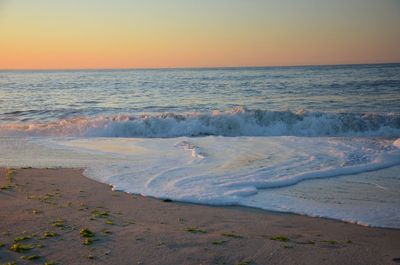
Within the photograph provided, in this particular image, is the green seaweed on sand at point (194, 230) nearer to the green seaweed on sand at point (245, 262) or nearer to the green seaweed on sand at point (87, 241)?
the green seaweed on sand at point (245, 262)

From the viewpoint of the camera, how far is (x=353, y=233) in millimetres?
4512

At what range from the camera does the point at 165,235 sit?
4.21 meters

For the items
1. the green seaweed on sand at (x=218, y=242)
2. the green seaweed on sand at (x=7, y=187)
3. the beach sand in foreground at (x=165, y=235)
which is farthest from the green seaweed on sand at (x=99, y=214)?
the green seaweed on sand at (x=7, y=187)

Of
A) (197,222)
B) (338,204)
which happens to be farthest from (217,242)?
(338,204)

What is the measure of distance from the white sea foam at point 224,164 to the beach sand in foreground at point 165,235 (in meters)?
0.45

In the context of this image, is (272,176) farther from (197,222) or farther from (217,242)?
(217,242)

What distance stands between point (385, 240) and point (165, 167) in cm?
437

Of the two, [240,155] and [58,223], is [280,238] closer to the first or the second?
[58,223]

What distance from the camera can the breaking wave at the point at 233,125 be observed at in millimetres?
14227

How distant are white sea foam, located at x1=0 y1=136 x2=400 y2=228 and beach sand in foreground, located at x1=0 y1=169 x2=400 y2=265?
0.45m

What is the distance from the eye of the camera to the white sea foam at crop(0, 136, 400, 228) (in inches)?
224

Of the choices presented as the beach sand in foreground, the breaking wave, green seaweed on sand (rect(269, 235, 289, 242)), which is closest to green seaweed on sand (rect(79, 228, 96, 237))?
the beach sand in foreground

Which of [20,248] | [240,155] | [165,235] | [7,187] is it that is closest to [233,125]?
[240,155]

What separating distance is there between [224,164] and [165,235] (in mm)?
3934
